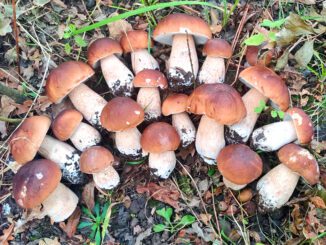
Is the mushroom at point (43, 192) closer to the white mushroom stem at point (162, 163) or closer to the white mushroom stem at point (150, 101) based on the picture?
the white mushroom stem at point (162, 163)

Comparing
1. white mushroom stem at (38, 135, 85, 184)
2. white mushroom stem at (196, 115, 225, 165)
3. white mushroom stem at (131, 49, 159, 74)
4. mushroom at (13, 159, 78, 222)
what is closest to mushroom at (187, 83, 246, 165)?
white mushroom stem at (196, 115, 225, 165)

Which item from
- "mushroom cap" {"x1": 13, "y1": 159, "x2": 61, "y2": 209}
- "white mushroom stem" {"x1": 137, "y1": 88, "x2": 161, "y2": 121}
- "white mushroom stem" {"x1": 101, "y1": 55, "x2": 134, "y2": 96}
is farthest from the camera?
"white mushroom stem" {"x1": 101, "y1": 55, "x2": 134, "y2": 96}

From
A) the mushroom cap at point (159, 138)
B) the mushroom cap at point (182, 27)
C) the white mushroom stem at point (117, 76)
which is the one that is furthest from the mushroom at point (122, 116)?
the mushroom cap at point (182, 27)

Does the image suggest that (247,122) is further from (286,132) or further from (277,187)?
(277,187)

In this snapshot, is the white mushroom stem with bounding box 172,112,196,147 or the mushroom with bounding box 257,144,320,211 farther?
the white mushroom stem with bounding box 172,112,196,147

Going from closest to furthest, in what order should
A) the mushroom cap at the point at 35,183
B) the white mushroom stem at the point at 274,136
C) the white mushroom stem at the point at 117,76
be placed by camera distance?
1. the mushroom cap at the point at 35,183
2. the white mushroom stem at the point at 274,136
3. the white mushroom stem at the point at 117,76

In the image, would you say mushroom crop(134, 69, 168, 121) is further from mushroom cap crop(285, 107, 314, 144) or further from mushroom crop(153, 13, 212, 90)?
mushroom cap crop(285, 107, 314, 144)

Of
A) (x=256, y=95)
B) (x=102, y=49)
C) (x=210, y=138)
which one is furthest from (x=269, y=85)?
(x=102, y=49)

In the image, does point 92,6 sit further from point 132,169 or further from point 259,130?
point 259,130
